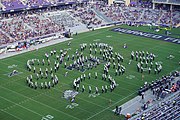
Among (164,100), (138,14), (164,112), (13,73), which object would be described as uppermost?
(138,14)

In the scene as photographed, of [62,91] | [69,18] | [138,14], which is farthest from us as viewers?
[138,14]

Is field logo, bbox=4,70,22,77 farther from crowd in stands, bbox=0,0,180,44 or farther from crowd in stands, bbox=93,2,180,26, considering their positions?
crowd in stands, bbox=93,2,180,26

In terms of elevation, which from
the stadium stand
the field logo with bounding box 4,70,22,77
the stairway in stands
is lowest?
the field logo with bounding box 4,70,22,77

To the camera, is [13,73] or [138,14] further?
[138,14]

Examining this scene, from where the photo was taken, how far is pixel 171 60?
3125 cm

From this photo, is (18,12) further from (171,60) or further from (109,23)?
(171,60)

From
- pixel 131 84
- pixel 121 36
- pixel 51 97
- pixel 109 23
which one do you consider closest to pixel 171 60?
pixel 131 84

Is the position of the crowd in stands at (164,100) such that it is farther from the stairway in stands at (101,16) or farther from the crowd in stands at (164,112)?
the stairway in stands at (101,16)

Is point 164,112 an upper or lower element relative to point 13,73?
upper

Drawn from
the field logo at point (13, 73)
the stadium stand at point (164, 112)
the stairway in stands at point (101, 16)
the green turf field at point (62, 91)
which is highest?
the stairway in stands at point (101, 16)

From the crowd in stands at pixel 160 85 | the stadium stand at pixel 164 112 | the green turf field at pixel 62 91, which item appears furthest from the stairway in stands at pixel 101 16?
the stadium stand at pixel 164 112

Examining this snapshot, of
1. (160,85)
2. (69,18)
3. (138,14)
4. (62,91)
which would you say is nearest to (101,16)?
(69,18)

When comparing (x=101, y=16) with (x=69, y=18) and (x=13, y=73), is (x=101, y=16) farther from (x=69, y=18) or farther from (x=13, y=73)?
(x=13, y=73)

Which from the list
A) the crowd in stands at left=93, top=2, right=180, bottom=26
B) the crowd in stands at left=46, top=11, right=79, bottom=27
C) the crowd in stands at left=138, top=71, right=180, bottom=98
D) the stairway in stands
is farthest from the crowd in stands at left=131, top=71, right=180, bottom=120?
the stairway in stands
